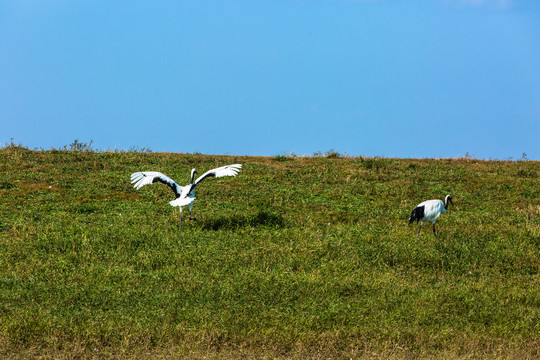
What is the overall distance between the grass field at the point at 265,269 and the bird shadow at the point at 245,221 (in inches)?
2.2

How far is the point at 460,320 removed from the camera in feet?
30.6


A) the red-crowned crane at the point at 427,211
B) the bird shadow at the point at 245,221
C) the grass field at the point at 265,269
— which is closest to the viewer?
the grass field at the point at 265,269

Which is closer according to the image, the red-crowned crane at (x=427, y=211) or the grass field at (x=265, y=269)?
the grass field at (x=265, y=269)

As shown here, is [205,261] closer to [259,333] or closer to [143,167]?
[259,333]

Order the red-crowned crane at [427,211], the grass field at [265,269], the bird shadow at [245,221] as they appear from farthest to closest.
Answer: the bird shadow at [245,221] → the red-crowned crane at [427,211] → the grass field at [265,269]

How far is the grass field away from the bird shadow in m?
0.06

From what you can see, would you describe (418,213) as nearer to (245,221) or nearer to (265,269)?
(245,221)

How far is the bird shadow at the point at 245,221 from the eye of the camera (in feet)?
49.3

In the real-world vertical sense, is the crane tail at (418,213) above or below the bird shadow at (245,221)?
above

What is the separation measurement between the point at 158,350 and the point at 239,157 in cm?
2003

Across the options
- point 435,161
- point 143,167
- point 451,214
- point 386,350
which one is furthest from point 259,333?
point 435,161

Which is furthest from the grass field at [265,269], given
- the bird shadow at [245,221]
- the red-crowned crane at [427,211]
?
the red-crowned crane at [427,211]

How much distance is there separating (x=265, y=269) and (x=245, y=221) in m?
3.75

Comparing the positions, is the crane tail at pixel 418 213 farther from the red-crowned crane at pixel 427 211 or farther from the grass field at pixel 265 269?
the grass field at pixel 265 269
